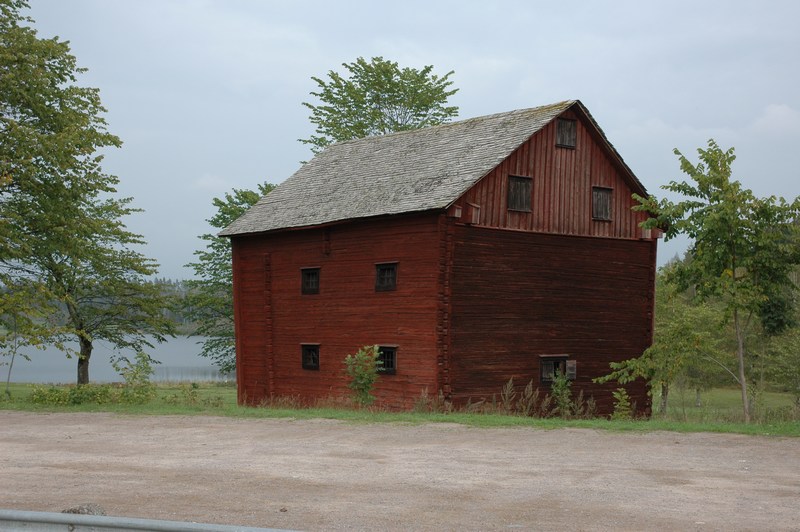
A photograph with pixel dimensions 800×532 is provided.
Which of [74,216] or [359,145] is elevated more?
[359,145]

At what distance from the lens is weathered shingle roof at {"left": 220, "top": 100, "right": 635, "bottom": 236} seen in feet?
84.1

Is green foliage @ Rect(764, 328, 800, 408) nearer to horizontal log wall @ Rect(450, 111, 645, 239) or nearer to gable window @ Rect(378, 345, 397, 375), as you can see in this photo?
horizontal log wall @ Rect(450, 111, 645, 239)

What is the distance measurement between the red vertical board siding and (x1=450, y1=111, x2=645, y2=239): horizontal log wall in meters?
2.15

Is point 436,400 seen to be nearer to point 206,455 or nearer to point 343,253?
point 343,253

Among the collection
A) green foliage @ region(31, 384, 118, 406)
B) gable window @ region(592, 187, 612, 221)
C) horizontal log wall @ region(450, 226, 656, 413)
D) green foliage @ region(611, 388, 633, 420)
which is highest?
gable window @ region(592, 187, 612, 221)

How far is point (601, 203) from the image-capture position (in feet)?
91.7

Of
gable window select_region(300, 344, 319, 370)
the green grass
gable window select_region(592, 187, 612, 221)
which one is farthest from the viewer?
gable window select_region(300, 344, 319, 370)

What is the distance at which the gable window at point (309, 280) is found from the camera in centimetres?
2878

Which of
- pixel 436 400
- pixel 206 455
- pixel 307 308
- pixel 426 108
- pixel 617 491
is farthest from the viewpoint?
pixel 426 108

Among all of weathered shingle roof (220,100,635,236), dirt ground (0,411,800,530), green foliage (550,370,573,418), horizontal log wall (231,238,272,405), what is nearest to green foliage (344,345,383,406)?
weathered shingle roof (220,100,635,236)

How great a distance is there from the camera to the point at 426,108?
52156 mm

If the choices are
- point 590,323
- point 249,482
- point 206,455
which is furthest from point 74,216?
point 249,482

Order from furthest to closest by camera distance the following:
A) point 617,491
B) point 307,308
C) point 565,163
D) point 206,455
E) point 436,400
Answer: point 307,308, point 565,163, point 436,400, point 206,455, point 617,491

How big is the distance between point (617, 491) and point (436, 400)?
1279 centimetres
